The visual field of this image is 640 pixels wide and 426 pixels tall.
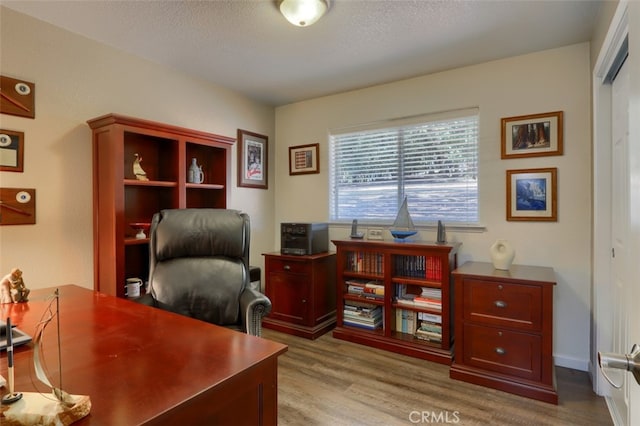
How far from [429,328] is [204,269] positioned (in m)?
1.87

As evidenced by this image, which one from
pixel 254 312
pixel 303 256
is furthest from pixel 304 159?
pixel 254 312

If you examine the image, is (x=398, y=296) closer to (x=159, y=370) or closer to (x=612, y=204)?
(x=612, y=204)

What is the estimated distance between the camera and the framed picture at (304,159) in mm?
3848

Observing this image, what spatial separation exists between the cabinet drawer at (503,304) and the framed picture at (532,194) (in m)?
0.75

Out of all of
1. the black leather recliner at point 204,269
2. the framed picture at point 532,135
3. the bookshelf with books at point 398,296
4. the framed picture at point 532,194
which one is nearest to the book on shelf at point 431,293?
the bookshelf with books at point 398,296

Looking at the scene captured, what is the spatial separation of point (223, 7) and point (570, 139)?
261cm

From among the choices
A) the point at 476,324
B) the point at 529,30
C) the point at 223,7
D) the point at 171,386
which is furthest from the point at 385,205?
the point at 171,386

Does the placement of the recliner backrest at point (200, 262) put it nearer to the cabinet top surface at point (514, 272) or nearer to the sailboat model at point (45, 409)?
the sailboat model at point (45, 409)

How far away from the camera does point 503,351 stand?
228 centimetres

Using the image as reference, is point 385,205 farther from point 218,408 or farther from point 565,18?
point 218,408

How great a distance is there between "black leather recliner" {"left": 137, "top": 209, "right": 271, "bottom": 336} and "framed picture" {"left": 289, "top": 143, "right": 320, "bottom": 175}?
164 centimetres

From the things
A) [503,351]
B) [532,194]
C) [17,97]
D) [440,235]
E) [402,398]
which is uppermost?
[17,97]

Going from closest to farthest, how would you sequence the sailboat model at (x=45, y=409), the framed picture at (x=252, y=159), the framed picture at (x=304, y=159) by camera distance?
the sailboat model at (x=45, y=409) < the framed picture at (x=252, y=159) < the framed picture at (x=304, y=159)

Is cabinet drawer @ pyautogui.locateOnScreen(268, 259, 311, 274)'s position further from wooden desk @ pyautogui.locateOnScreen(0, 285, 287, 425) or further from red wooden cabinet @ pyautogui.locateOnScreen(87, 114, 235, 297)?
wooden desk @ pyautogui.locateOnScreen(0, 285, 287, 425)
